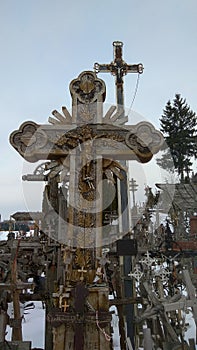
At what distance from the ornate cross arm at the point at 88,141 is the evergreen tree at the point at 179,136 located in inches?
577

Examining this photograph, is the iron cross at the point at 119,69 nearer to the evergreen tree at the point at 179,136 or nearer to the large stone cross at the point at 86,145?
the large stone cross at the point at 86,145

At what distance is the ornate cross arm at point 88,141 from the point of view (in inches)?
154

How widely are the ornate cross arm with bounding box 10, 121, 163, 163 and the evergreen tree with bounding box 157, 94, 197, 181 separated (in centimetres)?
1465

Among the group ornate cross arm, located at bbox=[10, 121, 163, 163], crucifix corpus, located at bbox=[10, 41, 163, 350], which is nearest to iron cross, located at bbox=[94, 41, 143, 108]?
crucifix corpus, located at bbox=[10, 41, 163, 350]

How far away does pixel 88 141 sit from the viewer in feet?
13.2

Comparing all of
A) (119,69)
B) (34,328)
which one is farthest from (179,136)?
(34,328)

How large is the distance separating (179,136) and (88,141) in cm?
1716

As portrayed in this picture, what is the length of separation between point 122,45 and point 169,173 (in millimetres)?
11592

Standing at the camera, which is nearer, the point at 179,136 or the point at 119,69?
the point at 119,69

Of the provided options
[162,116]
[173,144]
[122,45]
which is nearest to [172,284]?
[122,45]

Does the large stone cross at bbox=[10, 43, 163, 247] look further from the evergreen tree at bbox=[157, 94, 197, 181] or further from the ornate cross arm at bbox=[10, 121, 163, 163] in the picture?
the evergreen tree at bbox=[157, 94, 197, 181]

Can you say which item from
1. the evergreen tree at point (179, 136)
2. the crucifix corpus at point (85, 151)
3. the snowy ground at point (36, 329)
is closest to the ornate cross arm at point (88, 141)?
the crucifix corpus at point (85, 151)

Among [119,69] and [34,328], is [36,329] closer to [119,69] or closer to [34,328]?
[34,328]

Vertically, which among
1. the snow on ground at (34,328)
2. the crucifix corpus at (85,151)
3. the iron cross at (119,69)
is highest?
the iron cross at (119,69)
